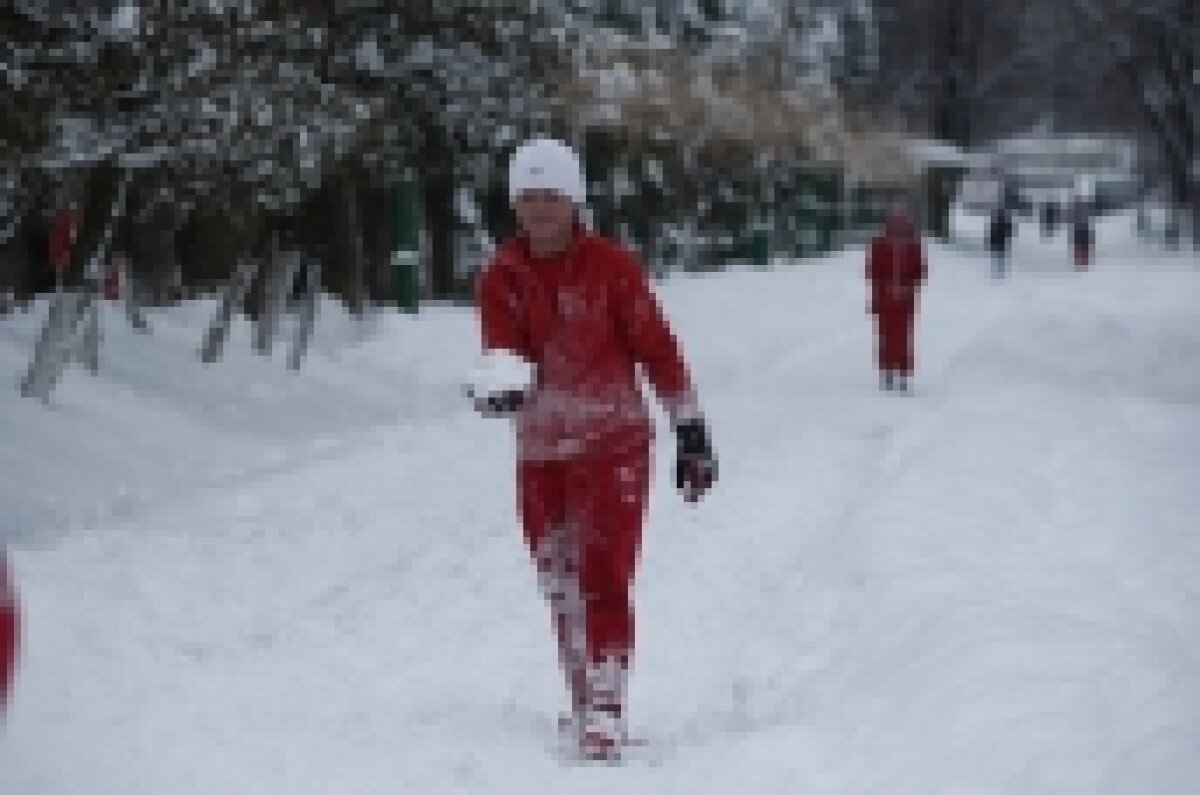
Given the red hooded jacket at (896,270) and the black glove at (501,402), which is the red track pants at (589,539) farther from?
the red hooded jacket at (896,270)

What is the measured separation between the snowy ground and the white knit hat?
1595 millimetres

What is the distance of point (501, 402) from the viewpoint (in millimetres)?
4902

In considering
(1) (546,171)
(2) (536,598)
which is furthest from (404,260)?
(1) (546,171)

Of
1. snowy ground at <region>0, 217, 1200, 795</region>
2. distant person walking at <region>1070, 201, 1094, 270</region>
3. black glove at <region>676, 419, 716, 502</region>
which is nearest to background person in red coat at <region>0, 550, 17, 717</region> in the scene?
snowy ground at <region>0, 217, 1200, 795</region>

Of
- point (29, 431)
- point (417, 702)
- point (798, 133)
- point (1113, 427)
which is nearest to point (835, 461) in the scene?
point (1113, 427)

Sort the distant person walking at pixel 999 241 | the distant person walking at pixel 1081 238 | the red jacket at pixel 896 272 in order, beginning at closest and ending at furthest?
the red jacket at pixel 896 272
the distant person walking at pixel 999 241
the distant person walking at pixel 1081 238

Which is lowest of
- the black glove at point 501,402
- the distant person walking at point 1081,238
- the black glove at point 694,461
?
the distant person walking at point 1081,238

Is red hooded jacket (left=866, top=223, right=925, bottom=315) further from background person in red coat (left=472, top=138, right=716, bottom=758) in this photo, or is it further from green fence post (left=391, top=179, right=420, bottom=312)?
background person in red coat (left=472, top=138, right=716, bottom=758)

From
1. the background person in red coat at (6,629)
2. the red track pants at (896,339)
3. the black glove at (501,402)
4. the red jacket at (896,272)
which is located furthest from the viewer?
the red jacket at (896,272)

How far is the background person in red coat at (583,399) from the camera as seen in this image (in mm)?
5027

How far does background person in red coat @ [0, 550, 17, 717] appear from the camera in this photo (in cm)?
320

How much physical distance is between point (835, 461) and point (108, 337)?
18.5 ft

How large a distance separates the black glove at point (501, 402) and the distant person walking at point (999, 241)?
34.3 meters

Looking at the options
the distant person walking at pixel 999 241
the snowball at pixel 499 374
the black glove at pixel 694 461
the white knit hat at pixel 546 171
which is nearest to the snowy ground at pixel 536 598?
the black glove at pixel 694 461
